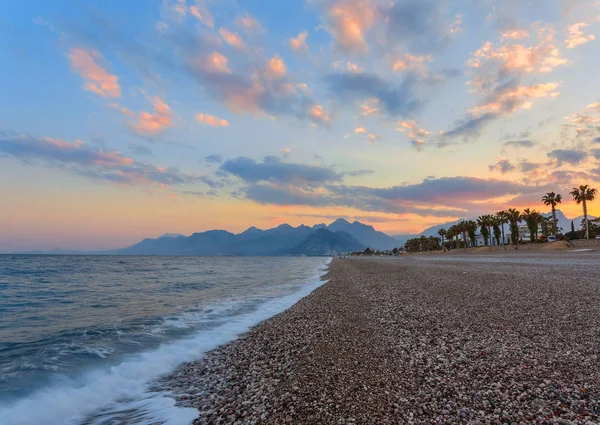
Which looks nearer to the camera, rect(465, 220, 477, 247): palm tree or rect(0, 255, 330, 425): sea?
rect(0, 255, 330, 425): sea

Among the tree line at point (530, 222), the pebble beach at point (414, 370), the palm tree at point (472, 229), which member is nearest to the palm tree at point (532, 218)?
the tree line at point (530, 222)

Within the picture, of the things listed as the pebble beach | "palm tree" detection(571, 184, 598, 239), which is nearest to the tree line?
"palm tree" detection(571, 184, 598, 239)

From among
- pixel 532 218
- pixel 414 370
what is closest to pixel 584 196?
pixel 532 218

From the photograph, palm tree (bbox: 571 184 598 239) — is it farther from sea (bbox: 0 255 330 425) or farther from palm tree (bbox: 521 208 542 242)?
sea (bbox: 0 255 330 425)

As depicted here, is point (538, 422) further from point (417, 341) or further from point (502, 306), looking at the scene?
point (502, 306)

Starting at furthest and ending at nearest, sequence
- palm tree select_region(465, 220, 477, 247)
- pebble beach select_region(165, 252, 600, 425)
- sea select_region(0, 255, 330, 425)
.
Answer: palm tree select_region(465, 220, 477, 247) < sea select_region(0, 255, 330, 425) < pebble beach select_region(165, 252, 600, 425)

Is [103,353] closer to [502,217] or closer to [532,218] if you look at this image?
[532,218]

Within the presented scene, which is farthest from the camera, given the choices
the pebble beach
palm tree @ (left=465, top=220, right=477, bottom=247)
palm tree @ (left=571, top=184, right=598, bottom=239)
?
palm tree @ (left=465, top=220, right=477, bottom=247)

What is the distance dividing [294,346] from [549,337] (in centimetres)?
710

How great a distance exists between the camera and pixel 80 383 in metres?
8.27

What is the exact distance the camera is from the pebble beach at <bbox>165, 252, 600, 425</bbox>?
5066 mm

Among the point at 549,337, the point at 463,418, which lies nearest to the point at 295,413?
the point at 463,418

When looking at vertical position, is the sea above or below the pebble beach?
below

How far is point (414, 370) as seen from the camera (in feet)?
22.3
